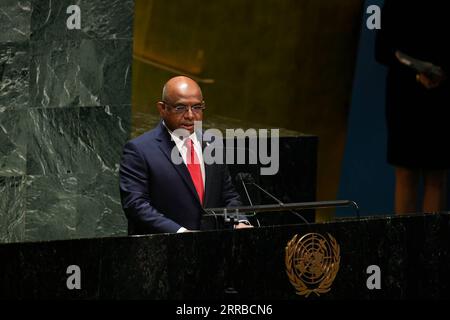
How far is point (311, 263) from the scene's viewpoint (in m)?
5.17

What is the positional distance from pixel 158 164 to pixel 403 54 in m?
2.80

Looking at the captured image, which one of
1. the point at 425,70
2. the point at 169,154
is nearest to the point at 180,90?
the point at 169,154

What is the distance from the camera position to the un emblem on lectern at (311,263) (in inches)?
203

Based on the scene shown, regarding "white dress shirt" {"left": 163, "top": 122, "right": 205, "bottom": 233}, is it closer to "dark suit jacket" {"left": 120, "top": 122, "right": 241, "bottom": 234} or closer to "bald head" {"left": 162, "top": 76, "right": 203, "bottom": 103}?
"dark suit jacket" {"left": 120, "top": 122, "right": 241, "bottom": 234}

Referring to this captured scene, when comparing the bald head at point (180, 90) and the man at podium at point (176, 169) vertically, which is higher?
the bald head at point (180, 90)

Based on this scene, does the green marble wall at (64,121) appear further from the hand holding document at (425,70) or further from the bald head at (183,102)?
the bald head at (183,102)

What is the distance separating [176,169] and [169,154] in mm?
73

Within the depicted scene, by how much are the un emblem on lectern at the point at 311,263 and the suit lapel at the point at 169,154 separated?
81 cm

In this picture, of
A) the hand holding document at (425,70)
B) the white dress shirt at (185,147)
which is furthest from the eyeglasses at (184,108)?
the hand holding document at (425,70)

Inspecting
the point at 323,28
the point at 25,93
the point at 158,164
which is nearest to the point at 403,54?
the point at 323,28

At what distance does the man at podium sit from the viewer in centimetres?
577

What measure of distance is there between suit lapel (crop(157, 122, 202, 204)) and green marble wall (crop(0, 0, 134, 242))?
2144mm

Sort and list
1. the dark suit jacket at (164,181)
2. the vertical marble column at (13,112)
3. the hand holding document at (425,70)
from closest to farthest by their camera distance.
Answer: the dark suit jacket at (164,181)
the vertical marble column at (13,112)
the hand holding document at (425,70)
